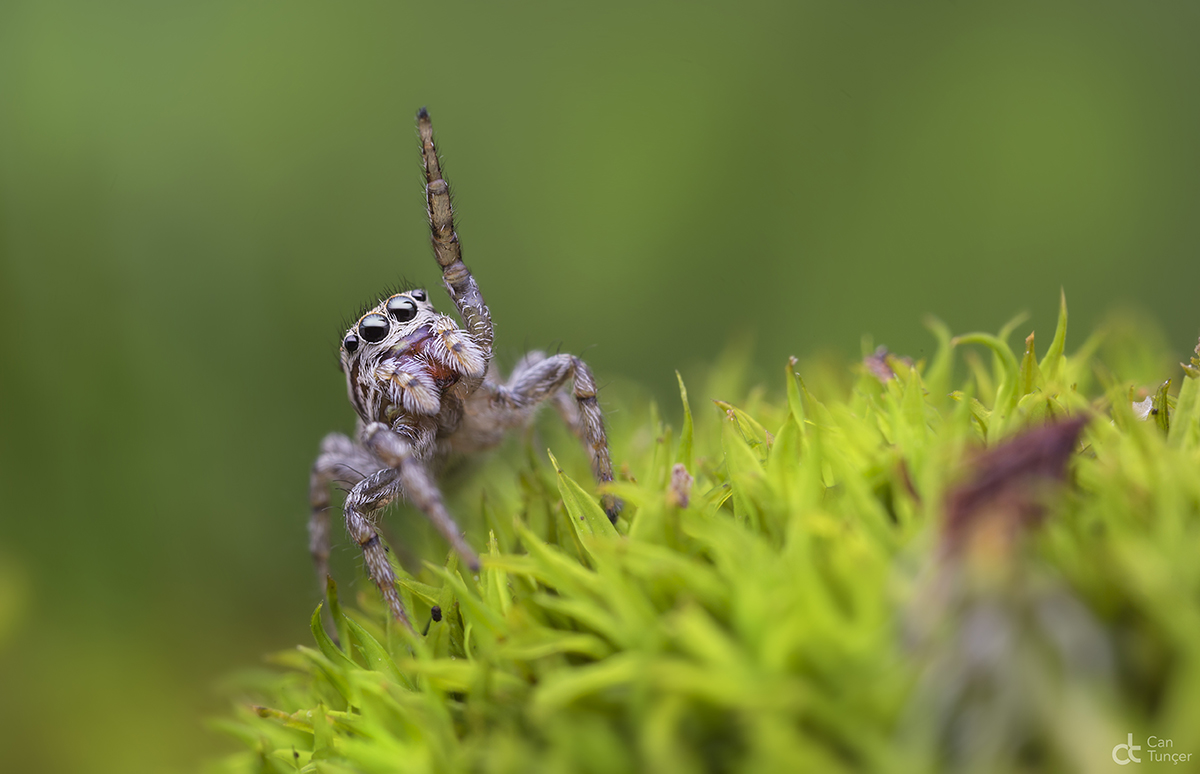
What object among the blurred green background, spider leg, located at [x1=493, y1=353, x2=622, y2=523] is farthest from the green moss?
the blurred green background

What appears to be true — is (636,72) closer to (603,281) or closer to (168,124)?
(603,281)

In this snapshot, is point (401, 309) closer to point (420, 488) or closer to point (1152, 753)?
point (420, 488)

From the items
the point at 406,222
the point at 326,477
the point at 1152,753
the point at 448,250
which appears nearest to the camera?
the point at 1152,753

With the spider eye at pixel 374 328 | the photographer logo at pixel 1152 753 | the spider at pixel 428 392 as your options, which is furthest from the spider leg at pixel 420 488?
the photographer logo at pixel 1152 753

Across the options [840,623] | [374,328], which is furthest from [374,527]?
[840,623]

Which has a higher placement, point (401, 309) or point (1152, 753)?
point (401, 309)

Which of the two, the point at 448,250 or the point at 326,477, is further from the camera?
the point at 326,477
